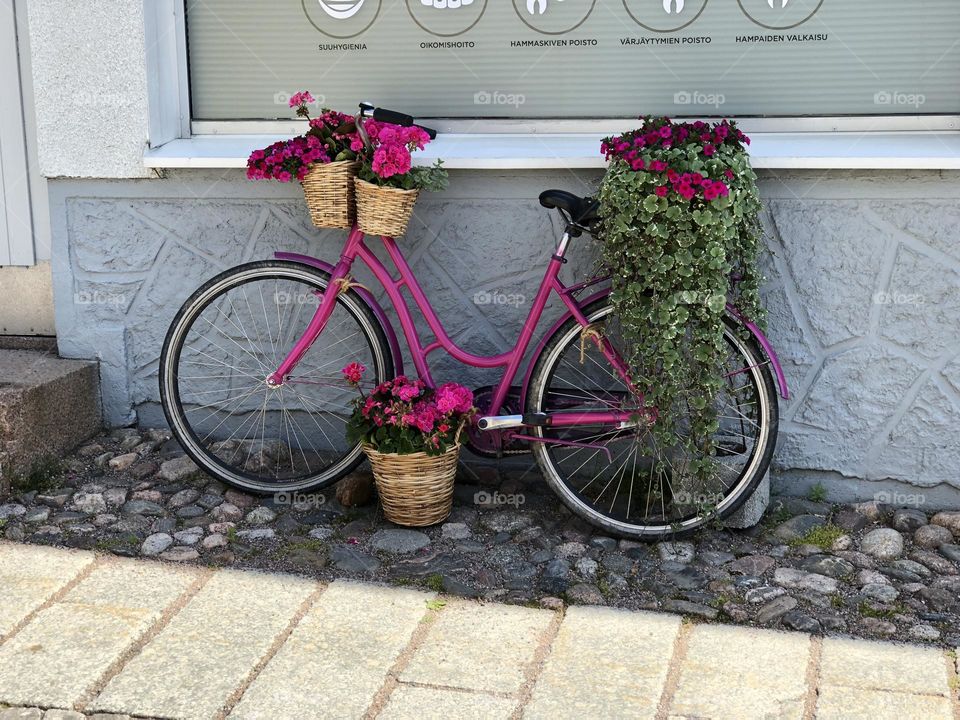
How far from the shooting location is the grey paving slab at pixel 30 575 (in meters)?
3.18

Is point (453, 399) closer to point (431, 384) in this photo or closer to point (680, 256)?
point (431, 384)

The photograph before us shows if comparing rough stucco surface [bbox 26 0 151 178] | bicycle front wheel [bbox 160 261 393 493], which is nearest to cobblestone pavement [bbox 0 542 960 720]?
bicycle front wheel [bbox 160 261 393 493]

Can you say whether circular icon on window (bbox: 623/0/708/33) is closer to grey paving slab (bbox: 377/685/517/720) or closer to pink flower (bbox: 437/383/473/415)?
pink flower (bbox: 437/383/473/415)

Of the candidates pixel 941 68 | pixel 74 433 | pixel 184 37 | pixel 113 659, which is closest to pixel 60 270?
pixel 74 433

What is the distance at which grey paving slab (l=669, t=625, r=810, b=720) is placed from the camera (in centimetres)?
273

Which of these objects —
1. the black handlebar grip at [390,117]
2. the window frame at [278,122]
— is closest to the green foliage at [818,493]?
the window frame at [278,122]

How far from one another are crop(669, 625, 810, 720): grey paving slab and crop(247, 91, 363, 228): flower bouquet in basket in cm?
185

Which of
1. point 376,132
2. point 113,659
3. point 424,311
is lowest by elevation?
point 113,659

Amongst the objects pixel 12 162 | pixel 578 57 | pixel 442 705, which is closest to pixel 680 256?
pixel 578 57

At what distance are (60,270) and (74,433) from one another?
0.69 metres

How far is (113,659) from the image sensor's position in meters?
2.92

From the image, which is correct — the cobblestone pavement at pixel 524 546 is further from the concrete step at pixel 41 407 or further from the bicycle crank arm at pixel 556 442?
the bicycle crank arm at pixel 556 442

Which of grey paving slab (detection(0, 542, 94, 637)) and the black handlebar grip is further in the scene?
the black handlebar grip

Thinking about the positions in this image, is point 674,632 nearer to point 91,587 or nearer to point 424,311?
point 424,311
